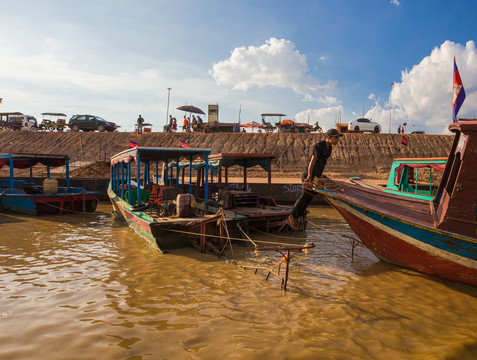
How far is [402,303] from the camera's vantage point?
486 cm

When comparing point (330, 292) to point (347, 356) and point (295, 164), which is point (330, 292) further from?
point (295, 164)

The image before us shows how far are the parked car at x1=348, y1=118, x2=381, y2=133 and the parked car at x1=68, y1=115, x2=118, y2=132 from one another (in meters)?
25.9

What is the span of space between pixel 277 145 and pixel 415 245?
89.4 feet

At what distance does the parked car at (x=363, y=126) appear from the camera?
1299 inches

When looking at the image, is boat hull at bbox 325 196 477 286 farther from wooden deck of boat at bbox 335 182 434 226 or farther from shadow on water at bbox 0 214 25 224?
shadow on water at bbox 0 214 25 224

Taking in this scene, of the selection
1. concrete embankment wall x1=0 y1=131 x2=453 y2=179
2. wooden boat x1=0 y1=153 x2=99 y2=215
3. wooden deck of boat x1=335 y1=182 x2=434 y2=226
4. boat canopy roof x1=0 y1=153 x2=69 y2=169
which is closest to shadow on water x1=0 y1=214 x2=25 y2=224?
wooden boat x1=0 y1=153 x2=99 y2=215

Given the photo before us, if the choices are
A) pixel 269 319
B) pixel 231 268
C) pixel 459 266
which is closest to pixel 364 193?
pixel 459 266

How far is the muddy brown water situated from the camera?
355cm

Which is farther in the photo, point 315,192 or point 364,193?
point 364,193

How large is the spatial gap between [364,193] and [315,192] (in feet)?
4.68

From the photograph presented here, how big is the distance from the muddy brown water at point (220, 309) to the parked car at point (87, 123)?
92.9ft

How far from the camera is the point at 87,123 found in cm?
3331

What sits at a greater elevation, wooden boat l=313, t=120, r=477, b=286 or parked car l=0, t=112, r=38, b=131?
parked car l=0, t=112, r=38, b=131

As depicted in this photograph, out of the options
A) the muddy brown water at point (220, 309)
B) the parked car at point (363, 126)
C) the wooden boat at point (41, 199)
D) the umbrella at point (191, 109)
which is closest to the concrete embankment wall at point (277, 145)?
the parked car at point (363, 126)
